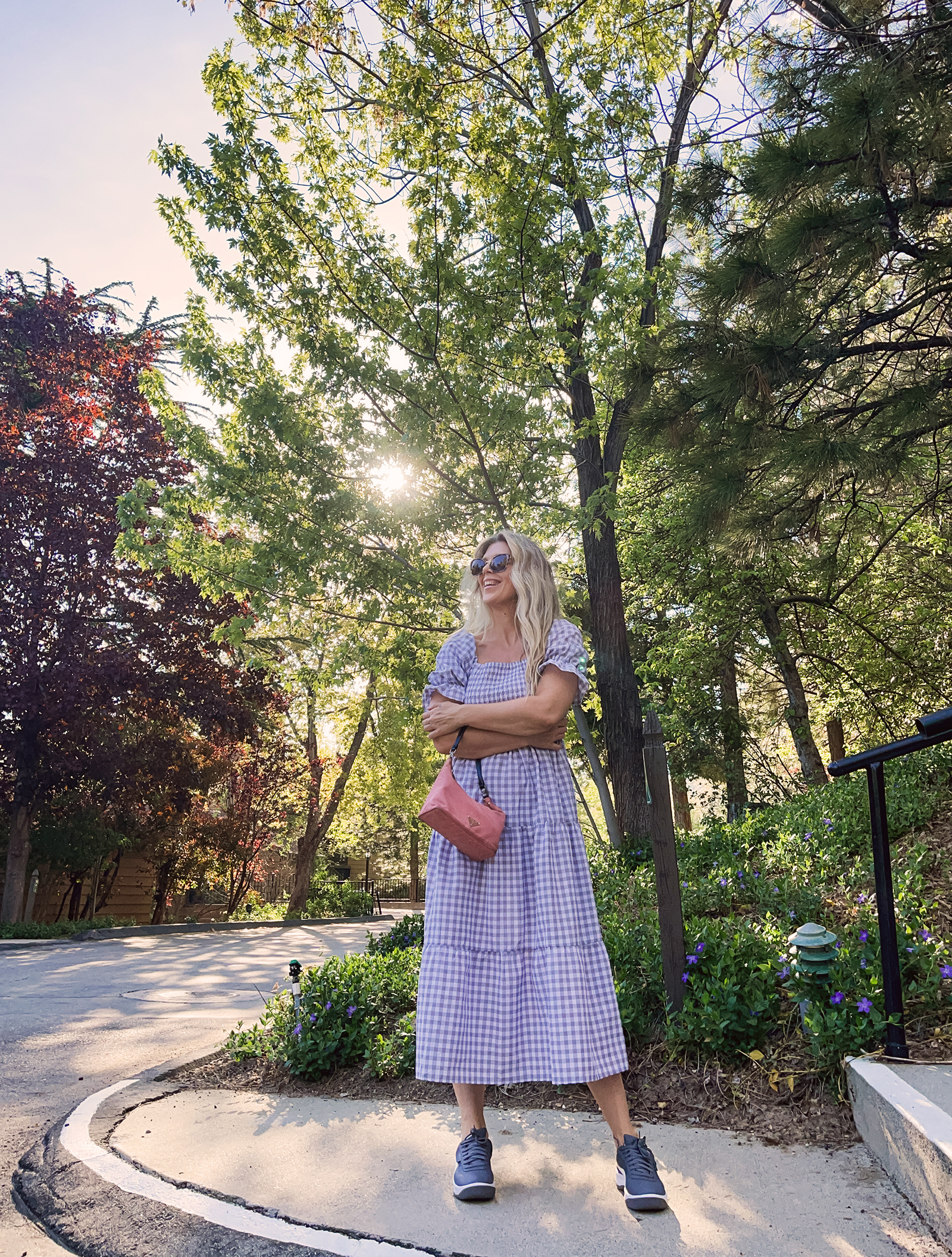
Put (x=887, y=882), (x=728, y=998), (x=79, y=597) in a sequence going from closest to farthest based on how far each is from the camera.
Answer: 1. (x=887, y=882)
2. (x=728, y=998)
3. (x=79, y=597)

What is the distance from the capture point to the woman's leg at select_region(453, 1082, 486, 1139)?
2521mm

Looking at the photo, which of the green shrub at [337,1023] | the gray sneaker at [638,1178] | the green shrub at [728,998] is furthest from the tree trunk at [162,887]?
the gray sneaker at [638,1178]

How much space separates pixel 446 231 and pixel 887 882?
5.46 metres

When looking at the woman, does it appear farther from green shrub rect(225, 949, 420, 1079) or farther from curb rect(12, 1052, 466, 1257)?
green shrub rect(225, 949, 420, 1079)

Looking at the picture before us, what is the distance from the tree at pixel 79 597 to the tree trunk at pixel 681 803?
23.8 feet

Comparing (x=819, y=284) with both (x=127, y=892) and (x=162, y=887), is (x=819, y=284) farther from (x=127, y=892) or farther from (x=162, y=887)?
(x=127, y=892)

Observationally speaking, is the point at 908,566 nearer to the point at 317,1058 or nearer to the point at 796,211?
the point at 796,211

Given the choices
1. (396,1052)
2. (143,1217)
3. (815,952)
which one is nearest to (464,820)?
(143,1217)

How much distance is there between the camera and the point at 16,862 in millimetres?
13008

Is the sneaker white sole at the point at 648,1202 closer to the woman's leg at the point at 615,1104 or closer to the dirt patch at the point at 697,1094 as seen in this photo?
the woman's leg at the point at 615,1104

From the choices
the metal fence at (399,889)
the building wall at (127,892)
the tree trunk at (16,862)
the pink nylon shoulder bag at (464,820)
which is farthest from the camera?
the metal fence at (399,889)

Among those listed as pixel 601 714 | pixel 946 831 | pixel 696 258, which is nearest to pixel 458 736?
pixel 946 831

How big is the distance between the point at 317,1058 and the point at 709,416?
12.9 feet

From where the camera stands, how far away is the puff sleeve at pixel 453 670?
2850 mm
